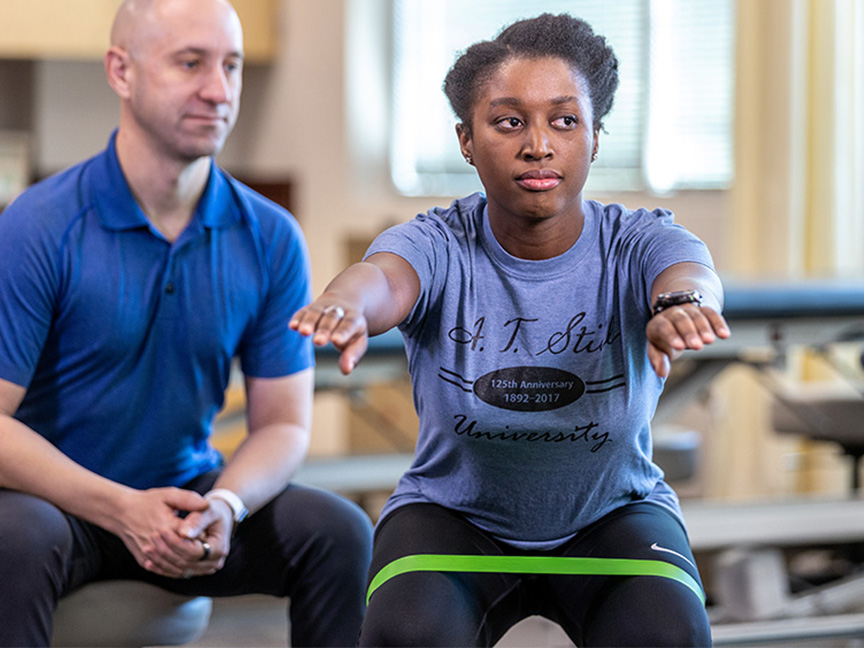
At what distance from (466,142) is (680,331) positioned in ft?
1.13

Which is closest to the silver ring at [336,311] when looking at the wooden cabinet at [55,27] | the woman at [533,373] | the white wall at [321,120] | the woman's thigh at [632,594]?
the woman at [533,373]

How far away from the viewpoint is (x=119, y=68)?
4.75 feet

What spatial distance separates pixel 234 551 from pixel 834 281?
1.57m

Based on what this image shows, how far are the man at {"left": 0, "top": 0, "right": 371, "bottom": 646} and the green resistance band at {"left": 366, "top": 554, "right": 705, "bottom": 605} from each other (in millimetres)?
329

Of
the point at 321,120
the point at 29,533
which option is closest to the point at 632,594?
the point at 29,533

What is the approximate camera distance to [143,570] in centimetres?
137

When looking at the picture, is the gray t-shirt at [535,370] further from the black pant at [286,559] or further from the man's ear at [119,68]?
the man's ear at [119,68]

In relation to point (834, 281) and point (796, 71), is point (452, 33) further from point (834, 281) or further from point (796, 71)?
point (834, 281)

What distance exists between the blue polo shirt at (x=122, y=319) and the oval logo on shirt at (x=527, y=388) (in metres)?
0.49

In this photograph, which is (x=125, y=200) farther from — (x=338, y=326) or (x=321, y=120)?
(x=321, y=120)

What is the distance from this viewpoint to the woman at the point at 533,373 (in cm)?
104

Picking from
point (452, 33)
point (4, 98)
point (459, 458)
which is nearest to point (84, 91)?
point (4, 98)

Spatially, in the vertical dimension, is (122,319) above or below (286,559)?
above

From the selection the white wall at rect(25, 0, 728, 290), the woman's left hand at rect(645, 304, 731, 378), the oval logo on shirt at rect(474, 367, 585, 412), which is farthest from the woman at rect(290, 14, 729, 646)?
the white wall at rect(25, 0, 728, 290)
